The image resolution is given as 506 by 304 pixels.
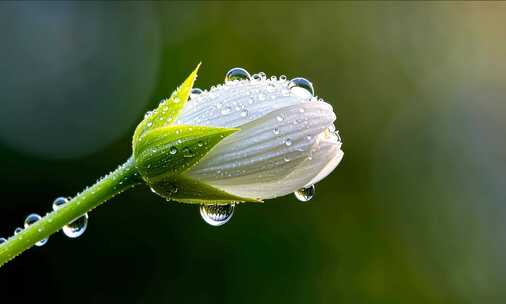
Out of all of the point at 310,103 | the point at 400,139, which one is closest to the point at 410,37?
the point at 400,139

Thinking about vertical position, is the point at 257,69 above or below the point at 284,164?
above

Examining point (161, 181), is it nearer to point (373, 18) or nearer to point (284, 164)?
point (284, 164)

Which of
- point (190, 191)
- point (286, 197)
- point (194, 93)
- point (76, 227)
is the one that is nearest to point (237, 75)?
point (194, 93)

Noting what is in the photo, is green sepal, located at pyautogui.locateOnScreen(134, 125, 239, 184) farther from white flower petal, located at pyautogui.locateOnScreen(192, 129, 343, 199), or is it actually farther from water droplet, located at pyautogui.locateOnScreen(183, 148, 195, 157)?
white flower petal, located at pyautogui.locateOnScreen(192, 129, 343, 199)

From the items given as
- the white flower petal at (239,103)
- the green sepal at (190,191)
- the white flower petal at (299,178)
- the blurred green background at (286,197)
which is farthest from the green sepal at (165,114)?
the blurred green background at (286,197)

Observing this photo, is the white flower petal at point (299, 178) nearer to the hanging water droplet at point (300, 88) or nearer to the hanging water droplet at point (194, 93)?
the hanging water droplet at point (300, 88)

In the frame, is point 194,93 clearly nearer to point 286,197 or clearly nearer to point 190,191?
point 190,191

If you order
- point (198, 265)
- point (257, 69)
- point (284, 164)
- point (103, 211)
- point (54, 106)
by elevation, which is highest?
point (54, 106)
